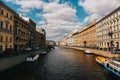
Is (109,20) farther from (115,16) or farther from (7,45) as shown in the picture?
(7,45)

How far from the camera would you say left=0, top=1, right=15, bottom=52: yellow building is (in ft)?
156

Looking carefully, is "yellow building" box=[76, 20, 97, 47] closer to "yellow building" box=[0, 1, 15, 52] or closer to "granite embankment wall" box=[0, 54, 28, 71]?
"yellow building" box=[0, 1, 15, 52]

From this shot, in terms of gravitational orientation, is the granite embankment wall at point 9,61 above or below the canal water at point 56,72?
above

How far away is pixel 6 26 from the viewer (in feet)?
169

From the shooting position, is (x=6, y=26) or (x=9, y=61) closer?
(x=9, y=61)

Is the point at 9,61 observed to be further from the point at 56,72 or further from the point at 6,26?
the point at 6,26

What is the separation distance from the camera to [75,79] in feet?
97.7

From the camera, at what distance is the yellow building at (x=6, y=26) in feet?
156

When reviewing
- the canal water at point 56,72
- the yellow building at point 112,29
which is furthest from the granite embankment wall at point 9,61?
the yellow building at point 112,29

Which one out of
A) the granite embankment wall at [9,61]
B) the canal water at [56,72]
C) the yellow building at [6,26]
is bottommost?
the canal water at [56,72]

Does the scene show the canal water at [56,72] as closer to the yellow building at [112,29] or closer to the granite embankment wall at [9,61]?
the granite embankment wall at [9,61]

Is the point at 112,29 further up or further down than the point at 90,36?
further up

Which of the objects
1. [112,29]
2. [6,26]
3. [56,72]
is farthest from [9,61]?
[112,29]

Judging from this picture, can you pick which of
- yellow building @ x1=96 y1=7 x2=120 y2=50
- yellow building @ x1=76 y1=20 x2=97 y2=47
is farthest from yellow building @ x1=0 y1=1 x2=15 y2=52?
yellow building @ x1=76 y1=20 x2=97 y2=47
